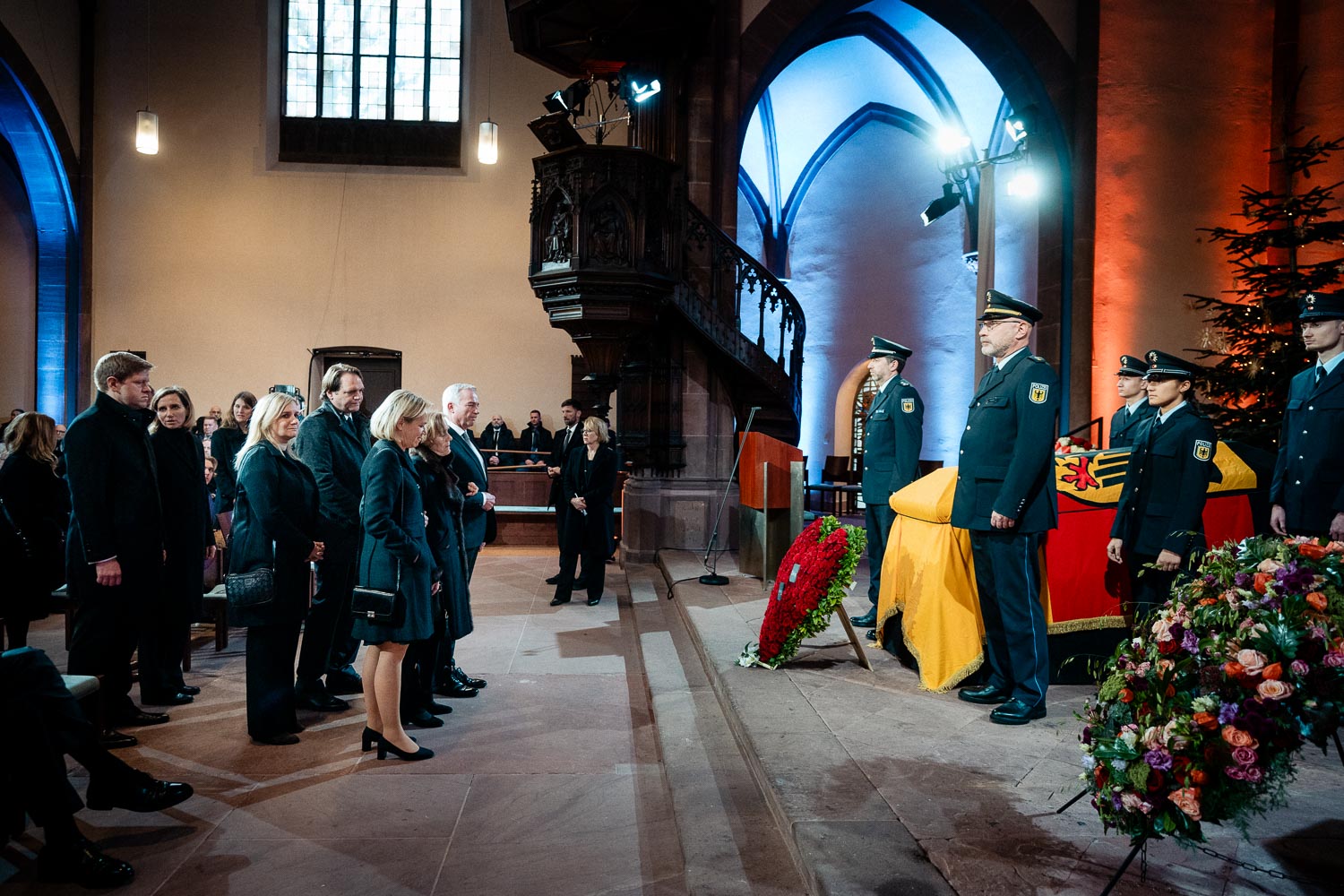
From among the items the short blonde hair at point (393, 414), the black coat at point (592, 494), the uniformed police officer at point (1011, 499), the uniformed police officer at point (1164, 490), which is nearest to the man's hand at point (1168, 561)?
the uniformed police officer at point (1164, 490)

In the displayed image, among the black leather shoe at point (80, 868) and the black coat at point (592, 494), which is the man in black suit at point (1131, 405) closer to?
the black coat at point (592, 494)

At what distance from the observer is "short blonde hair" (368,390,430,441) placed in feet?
11.5

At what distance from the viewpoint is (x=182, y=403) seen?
172 inches

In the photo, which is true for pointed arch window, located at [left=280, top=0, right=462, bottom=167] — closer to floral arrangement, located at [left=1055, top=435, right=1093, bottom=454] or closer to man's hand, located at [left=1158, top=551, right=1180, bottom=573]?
floral arrangement, located at [left=1055, top=435, right=1093, bottom=454]

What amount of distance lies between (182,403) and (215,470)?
6.46 feet

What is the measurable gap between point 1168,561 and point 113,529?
4.32 m

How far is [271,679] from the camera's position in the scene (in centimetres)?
378

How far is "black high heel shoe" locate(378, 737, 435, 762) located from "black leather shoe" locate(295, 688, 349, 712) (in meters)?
0.76

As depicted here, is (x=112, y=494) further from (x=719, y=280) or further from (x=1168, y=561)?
(x=719, y=280)

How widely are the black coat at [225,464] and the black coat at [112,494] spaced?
2.18 metres

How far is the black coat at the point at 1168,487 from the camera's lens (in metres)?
3.78

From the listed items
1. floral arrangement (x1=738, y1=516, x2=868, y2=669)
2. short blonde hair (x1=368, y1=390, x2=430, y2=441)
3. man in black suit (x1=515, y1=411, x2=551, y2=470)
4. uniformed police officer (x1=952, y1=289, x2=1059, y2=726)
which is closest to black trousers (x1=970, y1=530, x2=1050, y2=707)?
uniformed police officer (x1=952, y1=289, x2=1059, y2=726)

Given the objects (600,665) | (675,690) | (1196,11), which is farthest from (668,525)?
(1196,11)

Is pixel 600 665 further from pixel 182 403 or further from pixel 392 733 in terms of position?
pixel 182 403
